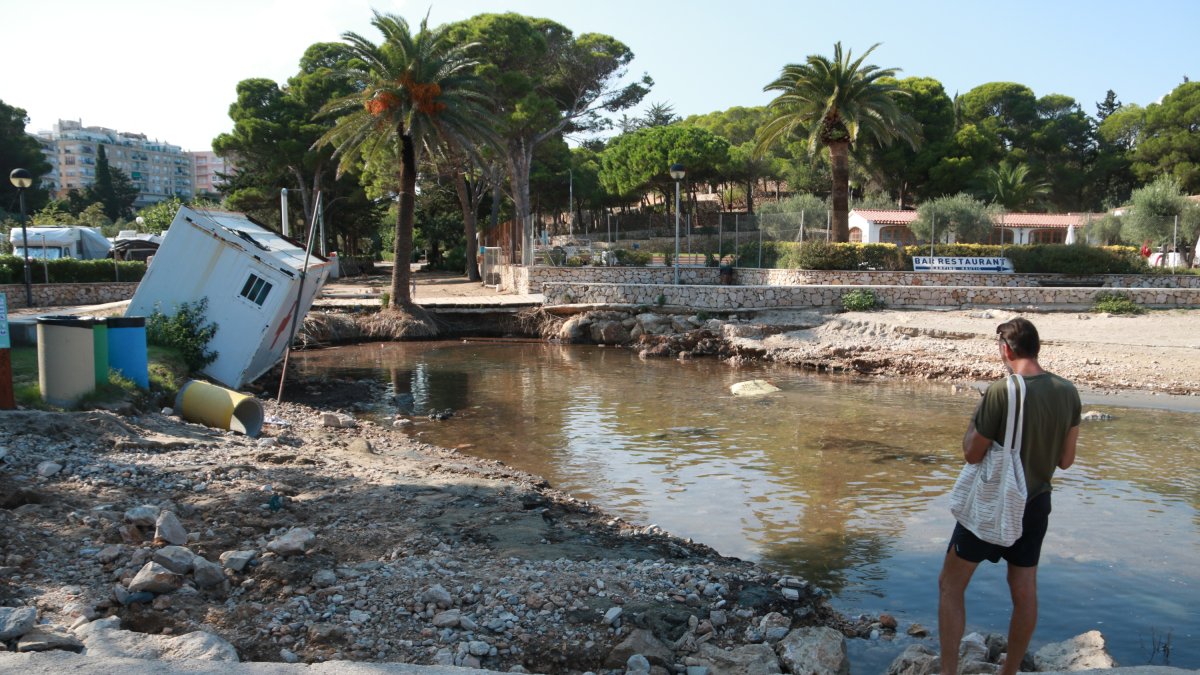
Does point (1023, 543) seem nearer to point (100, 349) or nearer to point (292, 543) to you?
point (292, 543)

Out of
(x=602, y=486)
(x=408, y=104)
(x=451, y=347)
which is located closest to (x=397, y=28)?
(x=408, y=104)

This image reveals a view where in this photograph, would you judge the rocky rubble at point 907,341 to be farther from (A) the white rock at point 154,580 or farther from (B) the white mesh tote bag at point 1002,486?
(A) the white rock at point 154,580

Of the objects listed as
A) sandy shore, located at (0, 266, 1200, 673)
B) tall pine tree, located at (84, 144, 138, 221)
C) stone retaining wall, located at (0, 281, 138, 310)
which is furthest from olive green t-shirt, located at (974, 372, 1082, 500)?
tall pine tree, located at (84, 144, 138, 221)

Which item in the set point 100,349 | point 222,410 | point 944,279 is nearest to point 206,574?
point 222,410

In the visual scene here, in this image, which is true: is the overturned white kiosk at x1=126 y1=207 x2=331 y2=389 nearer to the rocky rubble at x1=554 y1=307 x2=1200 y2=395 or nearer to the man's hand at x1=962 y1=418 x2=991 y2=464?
the rocky rubble at x1=554 y1=307 x2=1200 y2=395

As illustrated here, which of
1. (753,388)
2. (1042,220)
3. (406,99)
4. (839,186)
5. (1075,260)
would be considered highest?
(406,99)

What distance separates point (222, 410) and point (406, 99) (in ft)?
53.0

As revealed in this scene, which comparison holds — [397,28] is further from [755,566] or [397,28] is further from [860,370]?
[755,566]

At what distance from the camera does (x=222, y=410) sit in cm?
1256

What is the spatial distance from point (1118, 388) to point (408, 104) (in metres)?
20.6

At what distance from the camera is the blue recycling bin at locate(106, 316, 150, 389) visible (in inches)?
499

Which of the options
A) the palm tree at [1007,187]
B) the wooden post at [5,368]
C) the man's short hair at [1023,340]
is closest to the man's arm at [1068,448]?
the man's short hair at [1023,340]

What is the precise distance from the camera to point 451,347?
27.7m

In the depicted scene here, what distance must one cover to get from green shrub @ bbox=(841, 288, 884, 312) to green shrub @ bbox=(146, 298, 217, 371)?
60.2 ft
